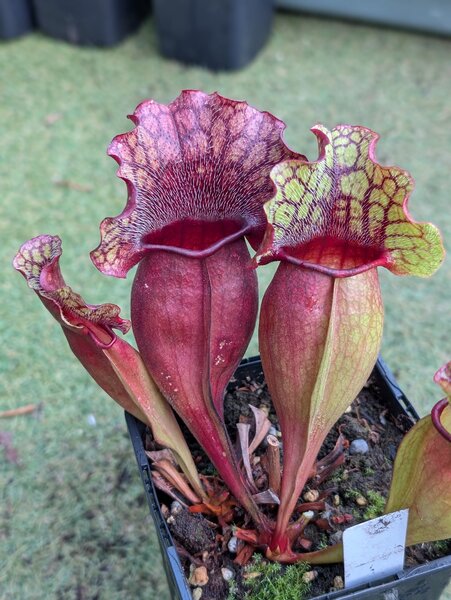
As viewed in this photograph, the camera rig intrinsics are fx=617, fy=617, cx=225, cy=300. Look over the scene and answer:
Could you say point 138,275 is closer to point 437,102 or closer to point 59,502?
point 59,502

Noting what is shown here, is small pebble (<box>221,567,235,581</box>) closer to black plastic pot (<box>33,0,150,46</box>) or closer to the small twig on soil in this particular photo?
the small twig on soil

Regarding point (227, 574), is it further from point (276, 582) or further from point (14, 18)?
point (14, 18)

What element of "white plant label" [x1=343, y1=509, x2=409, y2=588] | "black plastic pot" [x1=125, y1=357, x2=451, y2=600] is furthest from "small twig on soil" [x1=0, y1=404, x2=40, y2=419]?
"white plant label" [x1=343, y1=509, x2=409, y2=588]

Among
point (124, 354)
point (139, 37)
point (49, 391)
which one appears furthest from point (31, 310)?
point (139, 37)

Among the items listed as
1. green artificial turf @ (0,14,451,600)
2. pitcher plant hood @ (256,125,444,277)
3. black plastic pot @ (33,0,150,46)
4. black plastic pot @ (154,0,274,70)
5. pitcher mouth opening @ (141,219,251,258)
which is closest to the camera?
Answer: pitcher plant hood @ (256,125,444,277)

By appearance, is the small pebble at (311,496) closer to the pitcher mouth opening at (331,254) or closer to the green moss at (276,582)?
the green moss at (276,582)

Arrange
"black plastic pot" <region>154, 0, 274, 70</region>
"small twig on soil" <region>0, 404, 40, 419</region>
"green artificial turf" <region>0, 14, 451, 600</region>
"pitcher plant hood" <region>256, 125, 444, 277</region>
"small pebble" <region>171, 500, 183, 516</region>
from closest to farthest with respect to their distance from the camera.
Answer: "pitcher plant hood" <region>256, 125, 444, 277</region>, "small pebble" <region>171, 500, 183, 516</region>, "green artificial turf" <region>0, 14, 451, 600</region>, "small twig on soil" <region>0, 404, 40, 419</region>, "black plastic pot" <region>154, 0, 274, 70</region>
